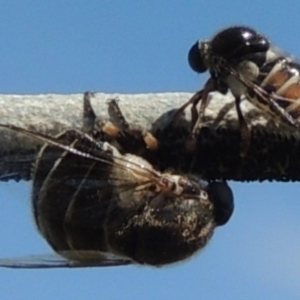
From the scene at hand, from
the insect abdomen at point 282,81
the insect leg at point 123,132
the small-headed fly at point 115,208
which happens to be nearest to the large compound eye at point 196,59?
the insect abdomen at point 282,81

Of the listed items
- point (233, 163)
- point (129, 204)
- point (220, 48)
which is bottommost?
point (233, 163)

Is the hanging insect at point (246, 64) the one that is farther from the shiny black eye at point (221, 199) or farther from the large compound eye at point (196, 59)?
the shiny black eye at point (221, 199)

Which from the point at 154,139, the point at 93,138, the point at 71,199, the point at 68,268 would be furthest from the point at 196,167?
the point at 68,268

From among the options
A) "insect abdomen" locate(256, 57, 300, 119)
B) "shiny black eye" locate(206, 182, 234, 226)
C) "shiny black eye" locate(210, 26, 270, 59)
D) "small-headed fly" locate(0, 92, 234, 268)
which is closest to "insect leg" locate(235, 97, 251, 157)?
"small-headed fly" locate(0, 92, 234, 268)

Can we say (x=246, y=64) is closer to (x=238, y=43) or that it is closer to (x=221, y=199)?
(x=238, y=43)

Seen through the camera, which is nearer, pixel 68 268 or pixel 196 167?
pixel 196 167

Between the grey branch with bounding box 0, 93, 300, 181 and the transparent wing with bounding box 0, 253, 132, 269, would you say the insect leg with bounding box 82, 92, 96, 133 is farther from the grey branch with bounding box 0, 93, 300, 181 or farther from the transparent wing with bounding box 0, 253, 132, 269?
the transparent wing with bounding box 0, 253, 132, 269

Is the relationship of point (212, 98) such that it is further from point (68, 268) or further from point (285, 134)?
point (68, 268)
